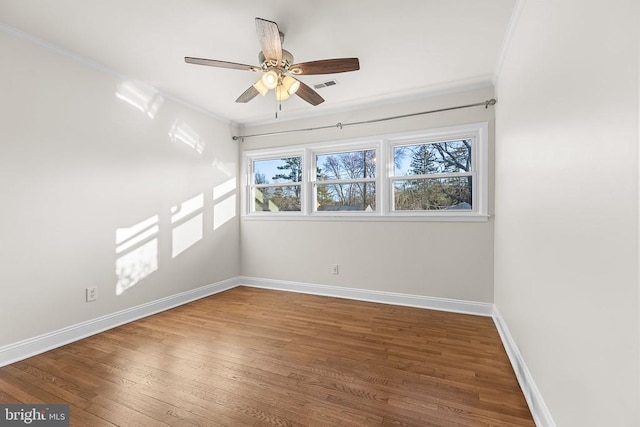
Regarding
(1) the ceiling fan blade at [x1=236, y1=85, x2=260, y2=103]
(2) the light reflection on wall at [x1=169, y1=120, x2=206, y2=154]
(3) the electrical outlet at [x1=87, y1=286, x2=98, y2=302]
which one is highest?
(1) the ceiling fan blade at [x1=236, y1=85, x2=260, y2=103]

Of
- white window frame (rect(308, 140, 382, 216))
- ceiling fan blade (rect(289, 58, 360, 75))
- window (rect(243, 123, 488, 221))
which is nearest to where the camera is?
ceiling fan blade (rect(289, 58, 360, 75))

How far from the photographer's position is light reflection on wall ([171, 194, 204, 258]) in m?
3.62

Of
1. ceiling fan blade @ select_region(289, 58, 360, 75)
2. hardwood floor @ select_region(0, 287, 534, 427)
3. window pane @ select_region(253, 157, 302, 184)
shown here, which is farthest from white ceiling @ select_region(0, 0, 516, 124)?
hardwood floor @ select_region(0, 287, 534, 427)

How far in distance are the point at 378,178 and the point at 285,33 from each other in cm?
207

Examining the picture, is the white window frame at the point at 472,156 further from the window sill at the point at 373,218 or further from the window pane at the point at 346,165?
the window pane at the point at 346,165

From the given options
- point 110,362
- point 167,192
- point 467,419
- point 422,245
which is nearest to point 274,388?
point 467,419

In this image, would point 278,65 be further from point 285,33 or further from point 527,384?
point 527,384

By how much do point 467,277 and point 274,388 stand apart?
8.20 ft

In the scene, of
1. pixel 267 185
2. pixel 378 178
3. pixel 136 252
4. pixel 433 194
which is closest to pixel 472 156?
pixel 433 194

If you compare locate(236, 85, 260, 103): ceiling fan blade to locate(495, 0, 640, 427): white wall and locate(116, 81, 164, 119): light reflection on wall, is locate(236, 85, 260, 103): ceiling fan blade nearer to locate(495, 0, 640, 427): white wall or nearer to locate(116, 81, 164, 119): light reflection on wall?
locate(116, 81, 164, 119): light reflection on wall

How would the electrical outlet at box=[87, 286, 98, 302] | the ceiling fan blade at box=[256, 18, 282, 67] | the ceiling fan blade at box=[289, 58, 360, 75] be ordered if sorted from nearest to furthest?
the ceiling fan blade at box=[256, 18, 282, 67] → the ceiling fan blade at box=[289, 58, 360, 75] → the electrical outlet at box=[87, 286, 98, 302]

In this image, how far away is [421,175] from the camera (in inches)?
142

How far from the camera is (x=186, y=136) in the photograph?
3.79m

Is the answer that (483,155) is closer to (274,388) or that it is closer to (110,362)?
(274,388)
